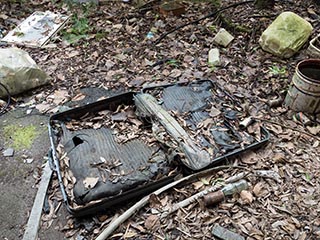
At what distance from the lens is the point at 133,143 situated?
2701 millimetres

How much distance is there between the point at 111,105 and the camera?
305cm

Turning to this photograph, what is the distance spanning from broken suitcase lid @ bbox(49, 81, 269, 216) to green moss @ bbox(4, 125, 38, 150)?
11.2 inches

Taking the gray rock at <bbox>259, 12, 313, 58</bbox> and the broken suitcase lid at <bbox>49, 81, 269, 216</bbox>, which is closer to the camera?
the broken suitcase lid at <bbox>49, 81, 269, 216</bbox>

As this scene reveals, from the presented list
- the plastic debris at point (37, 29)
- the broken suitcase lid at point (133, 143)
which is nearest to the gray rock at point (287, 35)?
the broken suitcase lid at point (133, 143)

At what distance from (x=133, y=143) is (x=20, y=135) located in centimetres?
100

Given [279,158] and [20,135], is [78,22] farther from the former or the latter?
[279,158]

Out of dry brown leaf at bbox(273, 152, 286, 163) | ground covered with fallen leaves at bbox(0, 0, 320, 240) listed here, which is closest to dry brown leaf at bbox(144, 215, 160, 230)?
ground covered with fallen leaves at bbox(0, 0, 320, 240)

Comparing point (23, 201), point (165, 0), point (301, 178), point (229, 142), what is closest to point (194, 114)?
point (229, 142)

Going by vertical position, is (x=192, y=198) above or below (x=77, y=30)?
below

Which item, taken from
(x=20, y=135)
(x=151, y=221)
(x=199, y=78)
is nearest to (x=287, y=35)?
(x=199, y=78)

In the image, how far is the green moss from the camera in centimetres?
291

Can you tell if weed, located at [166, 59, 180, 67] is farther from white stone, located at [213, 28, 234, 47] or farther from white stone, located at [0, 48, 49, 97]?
white stone, located at [0, 48, 49, 97]

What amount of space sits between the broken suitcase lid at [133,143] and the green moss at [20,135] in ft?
0.94

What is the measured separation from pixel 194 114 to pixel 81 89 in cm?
Answer: 117
